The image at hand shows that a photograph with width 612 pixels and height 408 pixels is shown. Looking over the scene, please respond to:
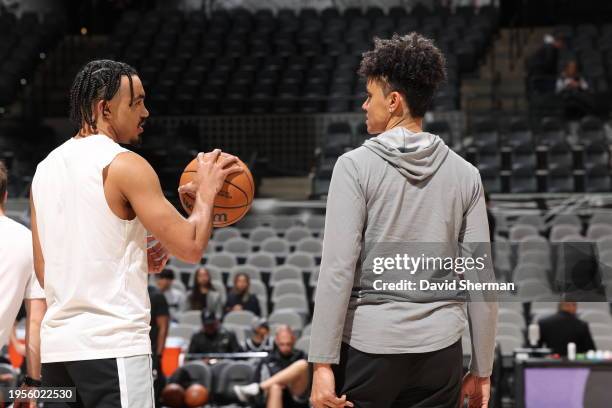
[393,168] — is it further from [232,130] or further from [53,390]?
[232,130]

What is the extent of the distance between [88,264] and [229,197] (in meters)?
0.53

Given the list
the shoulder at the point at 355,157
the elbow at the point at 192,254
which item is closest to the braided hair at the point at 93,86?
the elbow at the point at 192,254

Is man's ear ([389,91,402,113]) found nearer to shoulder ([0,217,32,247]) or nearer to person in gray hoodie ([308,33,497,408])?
person in gray hoodie ([308,33,497,408])

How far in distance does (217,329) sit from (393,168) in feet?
22.7

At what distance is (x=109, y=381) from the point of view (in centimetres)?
271

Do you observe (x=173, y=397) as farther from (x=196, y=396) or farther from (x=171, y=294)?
(x=171, y=294)

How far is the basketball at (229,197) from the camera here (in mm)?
3062

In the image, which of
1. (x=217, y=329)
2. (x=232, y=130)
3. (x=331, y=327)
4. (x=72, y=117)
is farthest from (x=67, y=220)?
(x=232, y=130)

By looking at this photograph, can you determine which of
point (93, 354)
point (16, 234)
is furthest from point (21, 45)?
point (93, 354)

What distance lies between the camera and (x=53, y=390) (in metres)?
2.78

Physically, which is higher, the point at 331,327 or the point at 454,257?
the point at 454,257

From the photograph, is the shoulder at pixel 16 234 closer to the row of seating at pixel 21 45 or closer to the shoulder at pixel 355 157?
the shoulder at pixel 355 157

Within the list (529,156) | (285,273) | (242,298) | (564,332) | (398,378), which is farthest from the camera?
(529,156)

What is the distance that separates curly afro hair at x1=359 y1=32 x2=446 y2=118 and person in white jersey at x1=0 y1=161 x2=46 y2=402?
55.0 inches
